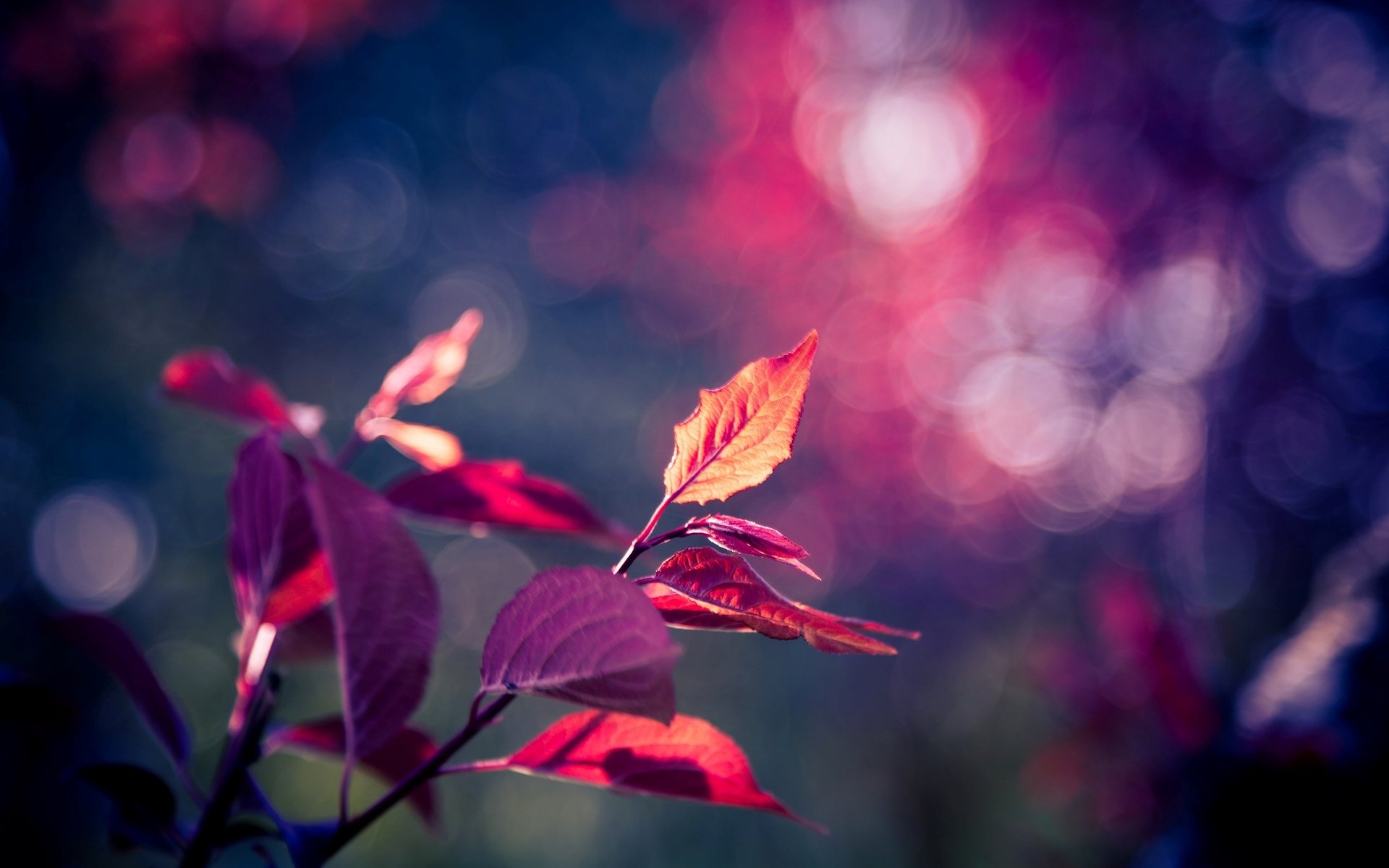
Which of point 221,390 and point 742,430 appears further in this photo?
point 221,390

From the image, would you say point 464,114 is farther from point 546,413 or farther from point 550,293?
point 546,413


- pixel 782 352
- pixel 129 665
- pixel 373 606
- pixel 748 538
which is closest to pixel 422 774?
pixel 373 606

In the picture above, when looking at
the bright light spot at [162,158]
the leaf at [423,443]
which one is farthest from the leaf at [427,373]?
the bright light spot at [162,158]

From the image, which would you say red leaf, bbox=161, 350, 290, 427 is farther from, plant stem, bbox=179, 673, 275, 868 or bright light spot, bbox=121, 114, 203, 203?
bright light spot, bbox=121, 114, 203, 203

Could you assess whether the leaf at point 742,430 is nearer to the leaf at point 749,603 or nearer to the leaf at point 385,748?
the leaf at point 749,603

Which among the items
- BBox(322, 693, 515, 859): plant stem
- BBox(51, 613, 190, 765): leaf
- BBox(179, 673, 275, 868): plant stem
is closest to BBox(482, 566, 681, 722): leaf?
BBox(322, 693, 515, 859): plant stem

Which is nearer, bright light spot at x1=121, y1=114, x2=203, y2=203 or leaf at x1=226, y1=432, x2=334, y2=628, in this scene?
leaf at x1=226, y1=432, x2=334, y2=628

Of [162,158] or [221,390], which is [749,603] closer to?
[221,390]
